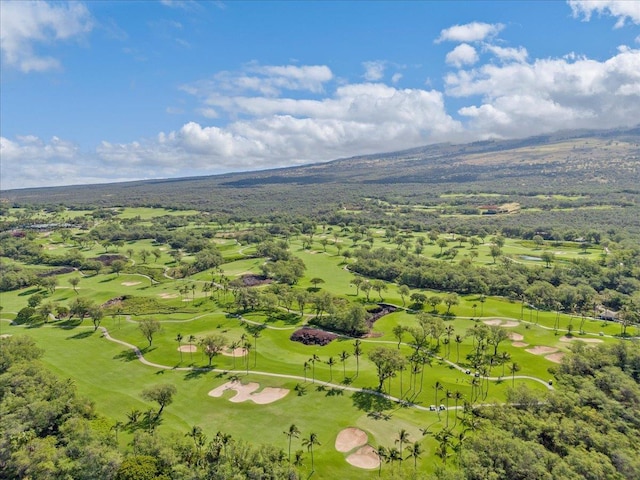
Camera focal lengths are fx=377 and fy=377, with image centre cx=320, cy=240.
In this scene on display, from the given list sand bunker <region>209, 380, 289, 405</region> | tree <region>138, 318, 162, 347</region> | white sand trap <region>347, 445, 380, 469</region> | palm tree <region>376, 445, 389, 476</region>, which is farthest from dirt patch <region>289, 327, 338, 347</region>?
palm tree <region>376, 445, 389, 476</region>

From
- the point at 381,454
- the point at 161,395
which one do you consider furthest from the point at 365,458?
the point at 161,395

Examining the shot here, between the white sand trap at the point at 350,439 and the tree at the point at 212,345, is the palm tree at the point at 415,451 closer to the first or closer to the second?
the white sand trap at the point at 350,439

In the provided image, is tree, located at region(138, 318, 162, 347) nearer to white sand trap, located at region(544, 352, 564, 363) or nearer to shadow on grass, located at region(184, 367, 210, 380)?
shadow on grass, located at region(184, 367, 210, 380)

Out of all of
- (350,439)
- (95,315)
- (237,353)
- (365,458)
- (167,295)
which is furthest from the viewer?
(167,295)

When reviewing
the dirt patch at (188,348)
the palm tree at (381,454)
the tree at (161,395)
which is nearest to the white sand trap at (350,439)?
the palm tree at (381,454)

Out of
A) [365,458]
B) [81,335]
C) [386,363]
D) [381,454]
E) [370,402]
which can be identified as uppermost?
[386,363]

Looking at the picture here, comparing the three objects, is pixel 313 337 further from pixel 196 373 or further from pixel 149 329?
pixel 149 329

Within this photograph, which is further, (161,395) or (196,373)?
(196,373)
